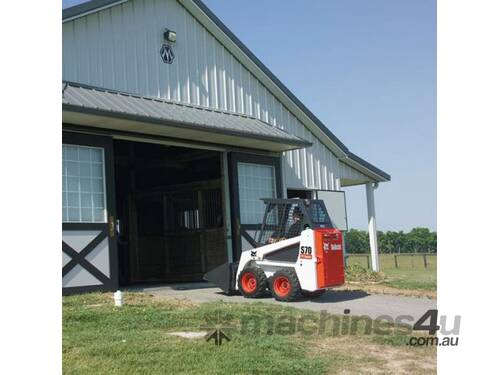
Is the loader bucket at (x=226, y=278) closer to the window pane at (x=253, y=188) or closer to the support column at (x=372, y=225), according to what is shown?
the window pane at (x=253, y=188)

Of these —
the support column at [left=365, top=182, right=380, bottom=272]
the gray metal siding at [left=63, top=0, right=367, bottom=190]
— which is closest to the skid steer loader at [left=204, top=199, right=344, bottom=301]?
the gray metal siding at [left=63, top=0, right=367, bottom=190]

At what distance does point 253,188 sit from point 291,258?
5.12 metres

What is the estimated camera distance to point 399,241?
5931 cm

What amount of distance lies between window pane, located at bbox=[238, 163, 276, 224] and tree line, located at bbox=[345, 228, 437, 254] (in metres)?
40.0

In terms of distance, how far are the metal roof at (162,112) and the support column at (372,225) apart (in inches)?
219

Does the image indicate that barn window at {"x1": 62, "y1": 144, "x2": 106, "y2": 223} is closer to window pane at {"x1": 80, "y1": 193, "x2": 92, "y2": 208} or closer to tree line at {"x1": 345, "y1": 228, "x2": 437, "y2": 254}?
window pane at {"x1": 80, "y1": 193, "x2": 92, "y2": 208}

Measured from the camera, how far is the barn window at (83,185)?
1212 centimetres

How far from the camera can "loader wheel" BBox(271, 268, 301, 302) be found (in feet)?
36.3

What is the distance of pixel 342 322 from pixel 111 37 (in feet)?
28.6

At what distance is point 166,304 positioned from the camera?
10500 millimetres

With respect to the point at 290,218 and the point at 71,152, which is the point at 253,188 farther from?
the point at 71,152

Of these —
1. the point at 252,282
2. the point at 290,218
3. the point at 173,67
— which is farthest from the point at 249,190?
the point at 252,282
